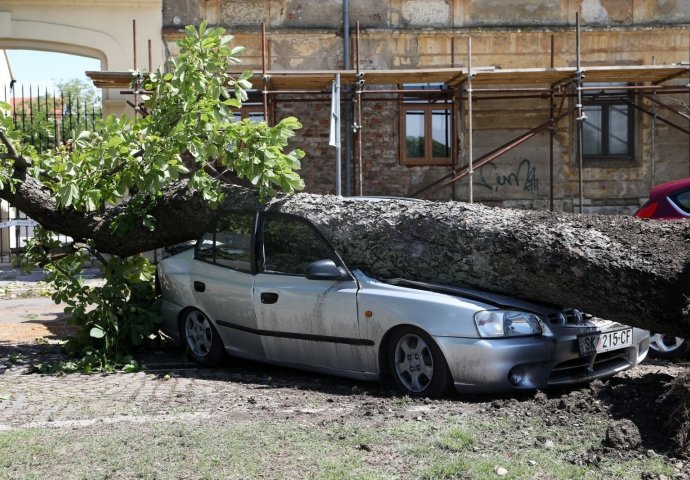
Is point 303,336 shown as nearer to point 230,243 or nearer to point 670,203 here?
point 230,243

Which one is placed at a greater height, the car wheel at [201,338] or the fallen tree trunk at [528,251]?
the fallen tree trunk at [528,251]

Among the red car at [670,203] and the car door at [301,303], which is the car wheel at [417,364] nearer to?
the car door at [301,303]

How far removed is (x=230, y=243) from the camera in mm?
8484

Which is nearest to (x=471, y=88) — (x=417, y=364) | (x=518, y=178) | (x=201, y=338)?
(x=518, y=178)

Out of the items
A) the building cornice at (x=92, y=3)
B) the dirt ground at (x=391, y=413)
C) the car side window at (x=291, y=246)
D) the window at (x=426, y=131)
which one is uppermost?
the building cornice at (x=92, y=3)

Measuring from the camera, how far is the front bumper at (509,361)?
21.3 feet

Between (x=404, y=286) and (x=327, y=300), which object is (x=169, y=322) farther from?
(x=404, y=286)

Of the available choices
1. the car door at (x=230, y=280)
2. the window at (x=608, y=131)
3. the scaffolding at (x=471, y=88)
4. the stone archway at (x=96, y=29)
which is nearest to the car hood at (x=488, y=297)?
the car door at (x=230, y=280)

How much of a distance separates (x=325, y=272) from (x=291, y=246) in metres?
0.76

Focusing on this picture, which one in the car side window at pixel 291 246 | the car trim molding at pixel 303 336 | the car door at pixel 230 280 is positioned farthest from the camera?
the car door at pixel 230 280

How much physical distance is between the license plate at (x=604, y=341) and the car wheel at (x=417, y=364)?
3.45ft

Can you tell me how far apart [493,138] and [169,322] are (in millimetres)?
11239

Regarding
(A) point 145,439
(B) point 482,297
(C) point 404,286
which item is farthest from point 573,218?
(A) point 145,439

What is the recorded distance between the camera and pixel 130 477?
16.3 feet
